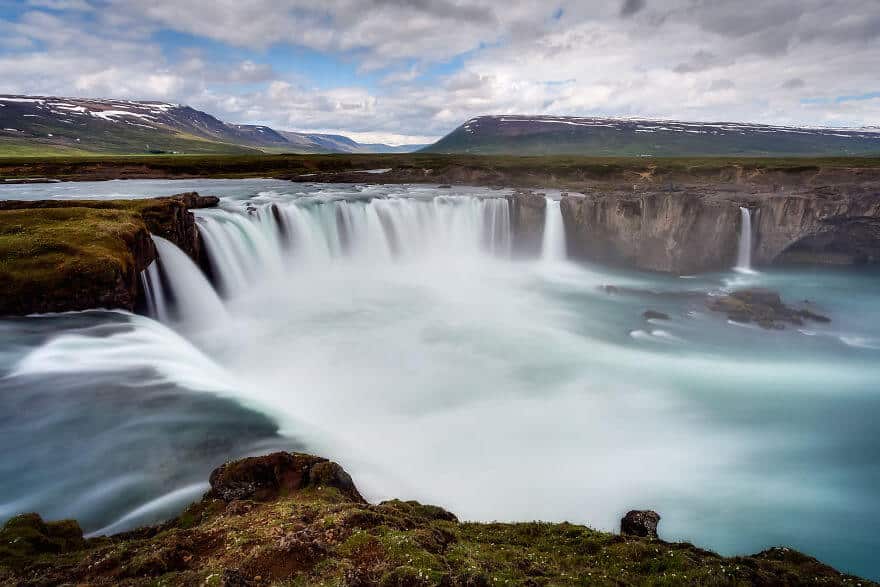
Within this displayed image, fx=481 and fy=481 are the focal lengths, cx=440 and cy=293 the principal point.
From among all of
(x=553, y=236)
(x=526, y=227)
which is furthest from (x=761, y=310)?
(x=526, y=227)

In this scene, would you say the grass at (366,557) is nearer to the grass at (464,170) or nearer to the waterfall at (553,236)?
the waterfall at (553,236)

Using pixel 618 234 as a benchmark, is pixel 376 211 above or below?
above

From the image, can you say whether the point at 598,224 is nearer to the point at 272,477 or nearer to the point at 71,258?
the point at 71,258

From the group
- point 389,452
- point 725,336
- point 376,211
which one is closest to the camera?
point 389,452

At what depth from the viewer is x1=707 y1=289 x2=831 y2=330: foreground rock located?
35469 millimetres

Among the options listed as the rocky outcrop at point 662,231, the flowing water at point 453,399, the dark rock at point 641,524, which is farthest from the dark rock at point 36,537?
the rocky outcrop at point 662,231

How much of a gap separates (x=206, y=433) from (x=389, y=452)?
6.88m

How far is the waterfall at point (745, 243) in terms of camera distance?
174ft

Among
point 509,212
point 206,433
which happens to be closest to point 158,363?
point 206,433

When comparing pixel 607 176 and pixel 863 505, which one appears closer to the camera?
pixel 863 505

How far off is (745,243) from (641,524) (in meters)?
51.1

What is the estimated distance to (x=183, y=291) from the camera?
30578 millimetres

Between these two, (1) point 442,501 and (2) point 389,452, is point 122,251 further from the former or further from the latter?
(1) point 442,501

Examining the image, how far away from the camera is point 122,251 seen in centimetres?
2545
